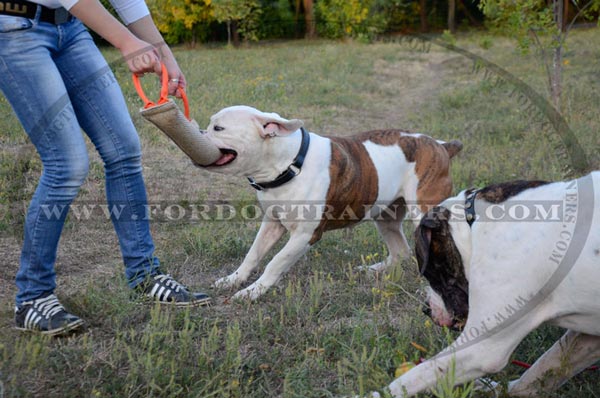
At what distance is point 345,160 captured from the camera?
13.9ft

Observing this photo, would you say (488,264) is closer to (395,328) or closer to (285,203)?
(395,328)

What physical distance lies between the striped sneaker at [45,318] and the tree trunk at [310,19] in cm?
2215

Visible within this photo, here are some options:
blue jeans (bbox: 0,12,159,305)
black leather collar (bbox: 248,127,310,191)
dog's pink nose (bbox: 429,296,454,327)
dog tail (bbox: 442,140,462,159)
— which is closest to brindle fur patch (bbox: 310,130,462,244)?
dog tail (bbox: 442,140,462,159)

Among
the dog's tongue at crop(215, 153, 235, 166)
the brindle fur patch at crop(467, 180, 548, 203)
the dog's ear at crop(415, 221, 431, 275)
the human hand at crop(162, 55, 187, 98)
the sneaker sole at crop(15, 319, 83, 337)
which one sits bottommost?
the sneaker sole at crop(15, 319, 83, 337)

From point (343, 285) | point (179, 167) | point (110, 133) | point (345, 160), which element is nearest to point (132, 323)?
point (110, 133)

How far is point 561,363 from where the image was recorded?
112 inches

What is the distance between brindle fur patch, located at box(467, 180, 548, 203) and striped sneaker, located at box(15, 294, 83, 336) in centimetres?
202

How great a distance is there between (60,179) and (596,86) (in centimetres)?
1037

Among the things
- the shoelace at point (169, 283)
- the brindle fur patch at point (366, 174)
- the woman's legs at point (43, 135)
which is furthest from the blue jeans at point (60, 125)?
the brindle fur patch at point (366, 174)

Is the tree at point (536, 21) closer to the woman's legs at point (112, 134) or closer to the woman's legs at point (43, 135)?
the woman's legs at point (112, 134)

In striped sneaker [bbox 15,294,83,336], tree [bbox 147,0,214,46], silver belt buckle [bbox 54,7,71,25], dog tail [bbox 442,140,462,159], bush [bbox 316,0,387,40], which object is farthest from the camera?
bush [bbox 316,0,387,40]

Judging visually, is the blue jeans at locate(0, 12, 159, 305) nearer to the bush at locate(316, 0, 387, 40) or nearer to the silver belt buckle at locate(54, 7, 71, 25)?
the silver belt buckle at locate(54, 7, 71, 25)

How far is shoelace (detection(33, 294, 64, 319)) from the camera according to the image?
333 cm

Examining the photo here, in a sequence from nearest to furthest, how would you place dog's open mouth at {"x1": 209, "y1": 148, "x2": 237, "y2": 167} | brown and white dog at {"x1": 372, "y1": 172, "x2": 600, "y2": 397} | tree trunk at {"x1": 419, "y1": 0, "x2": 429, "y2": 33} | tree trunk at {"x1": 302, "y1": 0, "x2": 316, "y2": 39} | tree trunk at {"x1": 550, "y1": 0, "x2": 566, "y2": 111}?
brown and white dog at {"x1": 372, "y1": 172, "x2": 600, "y2": 397}
dog's open mouth at {"x1": 209, "y1": 148, "x2": 237, "y2": 167}
tree trunk at {"x1": 550, "y1": 0, "x2": 566, "y2": 111}
tree trunk at {"x1": 302, "y1": 0, "x2": 316, "y2": 39}
tree trunk at {"x1": 419, "y1": 0, "x2": 429, "y2": 33}
